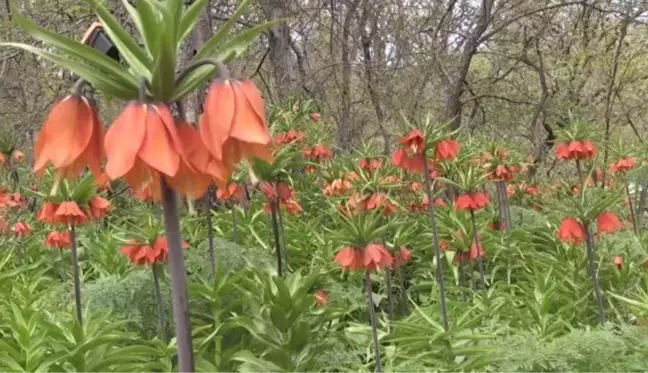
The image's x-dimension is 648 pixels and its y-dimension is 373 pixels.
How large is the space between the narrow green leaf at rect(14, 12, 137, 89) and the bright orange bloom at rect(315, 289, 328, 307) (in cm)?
203

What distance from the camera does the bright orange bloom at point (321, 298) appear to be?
9.72ft

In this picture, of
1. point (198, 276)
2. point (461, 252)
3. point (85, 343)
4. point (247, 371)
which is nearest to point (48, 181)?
point (198, 276)

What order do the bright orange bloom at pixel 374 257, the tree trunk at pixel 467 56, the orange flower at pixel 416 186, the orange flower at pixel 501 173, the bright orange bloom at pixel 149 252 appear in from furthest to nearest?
the tree trunk at pixel 467 56 < the orange flower at pixel 416 186 < the orange flower at pixel 501 173 < the bright orange bloom at pixel 149 252 < the bright orange bloom at pixel 374 257

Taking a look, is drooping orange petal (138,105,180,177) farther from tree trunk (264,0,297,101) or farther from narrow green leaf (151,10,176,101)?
tree trunk (264,0,297,101)

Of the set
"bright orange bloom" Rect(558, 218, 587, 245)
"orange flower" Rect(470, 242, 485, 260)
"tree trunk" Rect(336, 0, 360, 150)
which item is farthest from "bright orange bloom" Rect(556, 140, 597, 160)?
"tree trunk" Rect(336, 0, 360, 150)

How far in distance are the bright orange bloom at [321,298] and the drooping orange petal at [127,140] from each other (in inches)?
79.6

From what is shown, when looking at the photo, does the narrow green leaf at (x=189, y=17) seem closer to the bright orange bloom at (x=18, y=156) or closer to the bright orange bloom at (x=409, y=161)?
the bright orange bloom at (x=409, y=161)

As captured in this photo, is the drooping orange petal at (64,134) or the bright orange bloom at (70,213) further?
the bright orange bloom at (70,213)

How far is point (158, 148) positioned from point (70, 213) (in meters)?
1.87

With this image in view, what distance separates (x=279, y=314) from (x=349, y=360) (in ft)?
1.11

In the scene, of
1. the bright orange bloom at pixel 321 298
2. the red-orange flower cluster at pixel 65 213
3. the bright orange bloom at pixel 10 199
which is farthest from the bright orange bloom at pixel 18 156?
the bright orange bloom at pixel 321 298

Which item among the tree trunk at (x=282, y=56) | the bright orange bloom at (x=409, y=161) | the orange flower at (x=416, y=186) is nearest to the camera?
the bright orange bloom at (x=409, y=161)

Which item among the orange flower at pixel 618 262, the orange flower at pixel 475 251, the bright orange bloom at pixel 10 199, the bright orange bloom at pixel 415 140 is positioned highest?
the bright orange bloom at pixel 415 140

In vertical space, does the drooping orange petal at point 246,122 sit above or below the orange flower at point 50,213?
above
